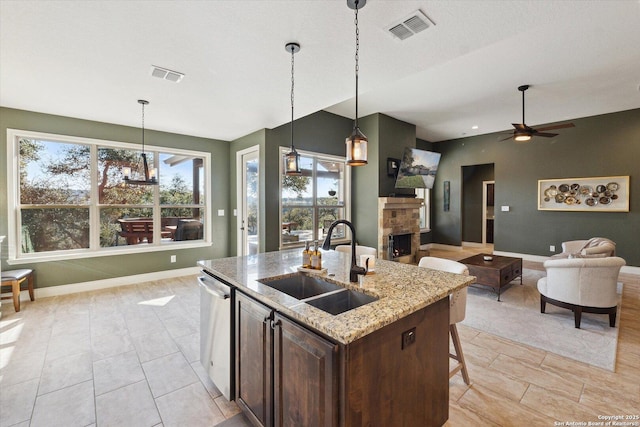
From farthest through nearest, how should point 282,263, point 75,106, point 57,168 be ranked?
point 57,168 → point 75,106 → point 282,263

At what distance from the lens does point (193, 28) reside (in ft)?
6.78

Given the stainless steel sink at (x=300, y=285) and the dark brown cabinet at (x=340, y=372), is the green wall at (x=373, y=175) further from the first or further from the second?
the dark brown cabinet at (x=340, y=372)

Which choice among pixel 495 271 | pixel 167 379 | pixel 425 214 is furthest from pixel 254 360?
pixel 425 214

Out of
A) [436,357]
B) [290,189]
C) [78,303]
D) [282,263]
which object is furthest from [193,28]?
[78,303]

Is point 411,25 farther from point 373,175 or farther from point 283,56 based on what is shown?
point 373,175

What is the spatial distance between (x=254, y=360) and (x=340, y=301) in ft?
1.91

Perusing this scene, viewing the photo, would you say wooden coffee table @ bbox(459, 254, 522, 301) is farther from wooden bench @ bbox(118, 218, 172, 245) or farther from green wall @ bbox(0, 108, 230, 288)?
wooden bench @ bbox(118, 218, 172, 245)

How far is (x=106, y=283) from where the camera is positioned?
178 inches

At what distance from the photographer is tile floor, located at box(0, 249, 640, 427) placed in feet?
6.10

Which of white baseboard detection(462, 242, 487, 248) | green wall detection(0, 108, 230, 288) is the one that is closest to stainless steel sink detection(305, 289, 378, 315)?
green wall detection(0, 108, 230, 288)

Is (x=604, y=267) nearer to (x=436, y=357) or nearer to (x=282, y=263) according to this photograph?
(x=436, y=357)

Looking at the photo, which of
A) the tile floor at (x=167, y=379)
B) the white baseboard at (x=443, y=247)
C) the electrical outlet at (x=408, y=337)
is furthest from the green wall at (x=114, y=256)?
the white baseboard at (x=443, y=247)

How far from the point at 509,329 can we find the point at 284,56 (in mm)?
3521

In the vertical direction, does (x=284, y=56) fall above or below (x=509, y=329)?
above
